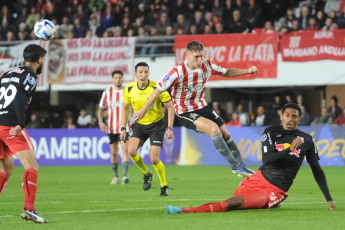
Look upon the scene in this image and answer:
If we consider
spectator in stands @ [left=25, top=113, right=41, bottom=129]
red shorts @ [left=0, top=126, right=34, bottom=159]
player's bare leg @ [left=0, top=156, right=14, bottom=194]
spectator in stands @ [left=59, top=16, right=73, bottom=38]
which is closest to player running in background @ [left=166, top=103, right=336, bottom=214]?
red shorts @ [left=0, top=126, right=34, bottom=159]

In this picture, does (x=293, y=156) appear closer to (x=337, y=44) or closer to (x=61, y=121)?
(x=337, y=44)

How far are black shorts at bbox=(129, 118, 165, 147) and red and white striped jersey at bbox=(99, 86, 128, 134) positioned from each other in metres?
3.12

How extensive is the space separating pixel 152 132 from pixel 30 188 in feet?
16.6

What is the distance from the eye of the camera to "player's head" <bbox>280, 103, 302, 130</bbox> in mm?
9328

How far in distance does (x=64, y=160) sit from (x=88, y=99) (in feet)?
18.8

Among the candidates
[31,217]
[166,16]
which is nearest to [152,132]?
[31,217]

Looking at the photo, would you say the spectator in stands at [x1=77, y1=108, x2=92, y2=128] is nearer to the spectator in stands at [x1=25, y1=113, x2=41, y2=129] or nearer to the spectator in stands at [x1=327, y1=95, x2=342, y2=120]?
the spectator in stands at [x1=25, y1=113, x2=41, y2=129]

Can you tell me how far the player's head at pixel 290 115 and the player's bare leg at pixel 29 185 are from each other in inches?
118

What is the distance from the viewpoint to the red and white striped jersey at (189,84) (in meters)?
12.2

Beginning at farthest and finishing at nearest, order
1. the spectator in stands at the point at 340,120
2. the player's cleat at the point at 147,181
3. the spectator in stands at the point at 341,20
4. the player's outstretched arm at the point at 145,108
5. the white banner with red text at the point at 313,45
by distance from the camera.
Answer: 1. the spectator in stands at the point at 341,20
2. the white banner with red text at the point at 313,45
3. the spectator in stands at the point at 340,120
4. the player's cleat at the point at 147,181
5. the player's outstretched arm at the point at 145,108

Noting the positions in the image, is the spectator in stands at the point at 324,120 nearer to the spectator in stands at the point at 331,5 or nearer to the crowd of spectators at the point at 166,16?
the crowd of spectators at the point at 166,16

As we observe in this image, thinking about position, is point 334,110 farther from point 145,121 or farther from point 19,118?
point 19,118

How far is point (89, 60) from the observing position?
85.1 ft

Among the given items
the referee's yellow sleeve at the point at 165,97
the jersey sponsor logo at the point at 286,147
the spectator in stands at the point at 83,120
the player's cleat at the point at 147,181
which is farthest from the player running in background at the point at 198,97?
the spectator in stands at the point at 83,120
